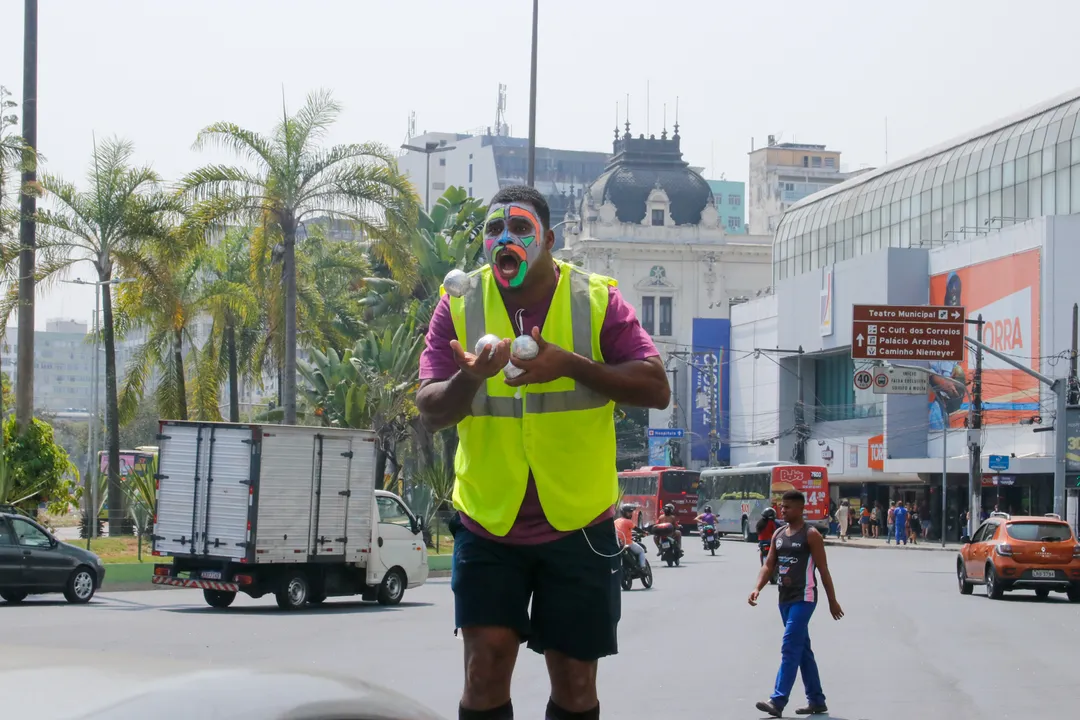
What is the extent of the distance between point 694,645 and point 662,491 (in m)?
41.6

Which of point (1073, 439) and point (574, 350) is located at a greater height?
point (574, 350)

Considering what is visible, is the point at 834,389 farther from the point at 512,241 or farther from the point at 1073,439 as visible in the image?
the point at 512,241

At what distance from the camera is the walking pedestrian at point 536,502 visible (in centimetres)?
419

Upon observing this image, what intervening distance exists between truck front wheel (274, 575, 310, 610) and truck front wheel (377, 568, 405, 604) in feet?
3.95

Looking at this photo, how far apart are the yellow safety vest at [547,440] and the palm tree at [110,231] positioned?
85.9 feet

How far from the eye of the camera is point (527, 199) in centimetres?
445

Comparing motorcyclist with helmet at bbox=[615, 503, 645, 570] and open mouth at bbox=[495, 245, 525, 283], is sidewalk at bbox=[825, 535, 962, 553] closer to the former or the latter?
motorcyclist with helmet at bbox=[615, 503, 645, 570]

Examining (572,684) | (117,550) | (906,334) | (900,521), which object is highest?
(906,334)

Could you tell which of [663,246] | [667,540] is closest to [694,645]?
[667,540]

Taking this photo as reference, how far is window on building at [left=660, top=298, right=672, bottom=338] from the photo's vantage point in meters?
91.0

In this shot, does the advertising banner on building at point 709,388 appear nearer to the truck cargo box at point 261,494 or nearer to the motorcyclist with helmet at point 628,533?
the motorcyclist with helmet at point 628,533

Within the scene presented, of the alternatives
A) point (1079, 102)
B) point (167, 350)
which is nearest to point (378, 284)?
point (167, 350)

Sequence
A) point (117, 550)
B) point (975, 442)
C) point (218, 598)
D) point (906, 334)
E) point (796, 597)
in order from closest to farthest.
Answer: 1. point (796, 597)
2. point (218, 598)
3. point (117, 550)
4. point (906, 334)
5. point (975, 442)

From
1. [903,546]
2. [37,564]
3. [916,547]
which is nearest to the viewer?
[37,564]
